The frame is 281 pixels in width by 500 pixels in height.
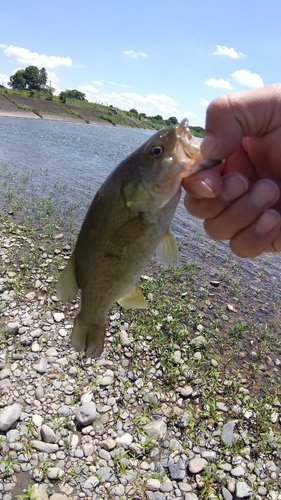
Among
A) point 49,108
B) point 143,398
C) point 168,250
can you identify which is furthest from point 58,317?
point 49,108

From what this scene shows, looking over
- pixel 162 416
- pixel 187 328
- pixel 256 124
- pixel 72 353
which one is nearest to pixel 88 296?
pixel 256 124

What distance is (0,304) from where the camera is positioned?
726 cm

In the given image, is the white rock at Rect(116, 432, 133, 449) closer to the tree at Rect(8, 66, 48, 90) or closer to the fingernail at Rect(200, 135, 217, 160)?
the fingernail at Rect(200, 135, 217, 160)

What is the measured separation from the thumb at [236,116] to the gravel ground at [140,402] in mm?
4034

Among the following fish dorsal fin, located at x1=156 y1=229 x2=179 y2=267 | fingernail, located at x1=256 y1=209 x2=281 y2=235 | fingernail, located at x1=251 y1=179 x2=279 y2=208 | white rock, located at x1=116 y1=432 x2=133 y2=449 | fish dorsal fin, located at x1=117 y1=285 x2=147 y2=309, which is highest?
fingernail, located at x1=251 y1=179 x2=279 y2=208

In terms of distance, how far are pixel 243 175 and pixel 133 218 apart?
1.21 metres

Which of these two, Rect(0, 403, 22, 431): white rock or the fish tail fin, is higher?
the fish tail fin

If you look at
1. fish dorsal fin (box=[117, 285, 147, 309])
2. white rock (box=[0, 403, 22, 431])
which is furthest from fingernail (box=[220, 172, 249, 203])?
white rock (box=[0, 403, 22, 431])

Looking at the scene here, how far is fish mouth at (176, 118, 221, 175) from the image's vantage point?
103 inches

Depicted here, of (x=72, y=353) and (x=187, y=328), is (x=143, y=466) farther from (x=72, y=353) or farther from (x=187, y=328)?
(x=187, y=328)

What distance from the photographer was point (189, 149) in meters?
2.63

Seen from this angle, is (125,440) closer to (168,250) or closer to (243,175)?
(168,250)

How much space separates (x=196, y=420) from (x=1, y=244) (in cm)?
708

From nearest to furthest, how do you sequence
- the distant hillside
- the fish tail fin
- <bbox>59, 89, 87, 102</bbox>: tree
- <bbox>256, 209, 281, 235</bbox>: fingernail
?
the fish tail fin < <bbox>256, 209, 281, 235</bbox>: fingernail < the distant hillside < <bbox>59, 89, 87, 102</bbox>: tree
